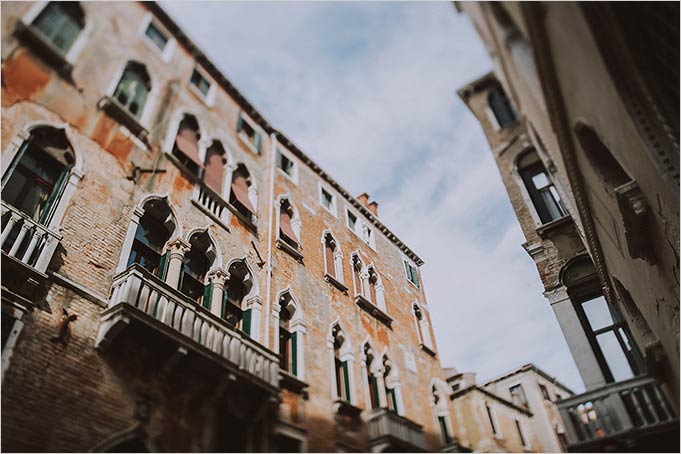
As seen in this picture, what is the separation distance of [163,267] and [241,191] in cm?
394

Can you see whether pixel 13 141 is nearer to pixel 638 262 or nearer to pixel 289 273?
pixel 289 273

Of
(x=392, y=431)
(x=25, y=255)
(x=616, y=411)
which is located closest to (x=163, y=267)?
(x=25, y=255)

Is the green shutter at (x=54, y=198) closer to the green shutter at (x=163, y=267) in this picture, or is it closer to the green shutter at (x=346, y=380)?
the green shutter at (x=163, y=267)

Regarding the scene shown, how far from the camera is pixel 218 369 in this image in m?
7.91

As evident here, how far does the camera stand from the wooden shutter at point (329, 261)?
1409cm

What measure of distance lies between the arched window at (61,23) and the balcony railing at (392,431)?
9.85m

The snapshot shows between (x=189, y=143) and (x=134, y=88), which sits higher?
(x=134, y=88)

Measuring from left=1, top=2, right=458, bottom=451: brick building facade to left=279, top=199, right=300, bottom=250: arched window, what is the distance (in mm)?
63

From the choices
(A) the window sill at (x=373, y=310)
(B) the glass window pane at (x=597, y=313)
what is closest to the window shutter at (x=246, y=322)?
(A) the window sill at (x=373, y=310)

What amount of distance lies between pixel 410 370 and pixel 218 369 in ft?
24.9

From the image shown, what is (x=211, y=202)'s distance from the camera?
11117mm

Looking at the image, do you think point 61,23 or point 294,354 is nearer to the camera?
point 61,23

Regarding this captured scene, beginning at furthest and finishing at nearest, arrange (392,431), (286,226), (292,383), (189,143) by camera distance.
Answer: (286,226)
(189,143)
(392,431)
(292,383)

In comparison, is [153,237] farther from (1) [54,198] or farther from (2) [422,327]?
(2) [422,327]
